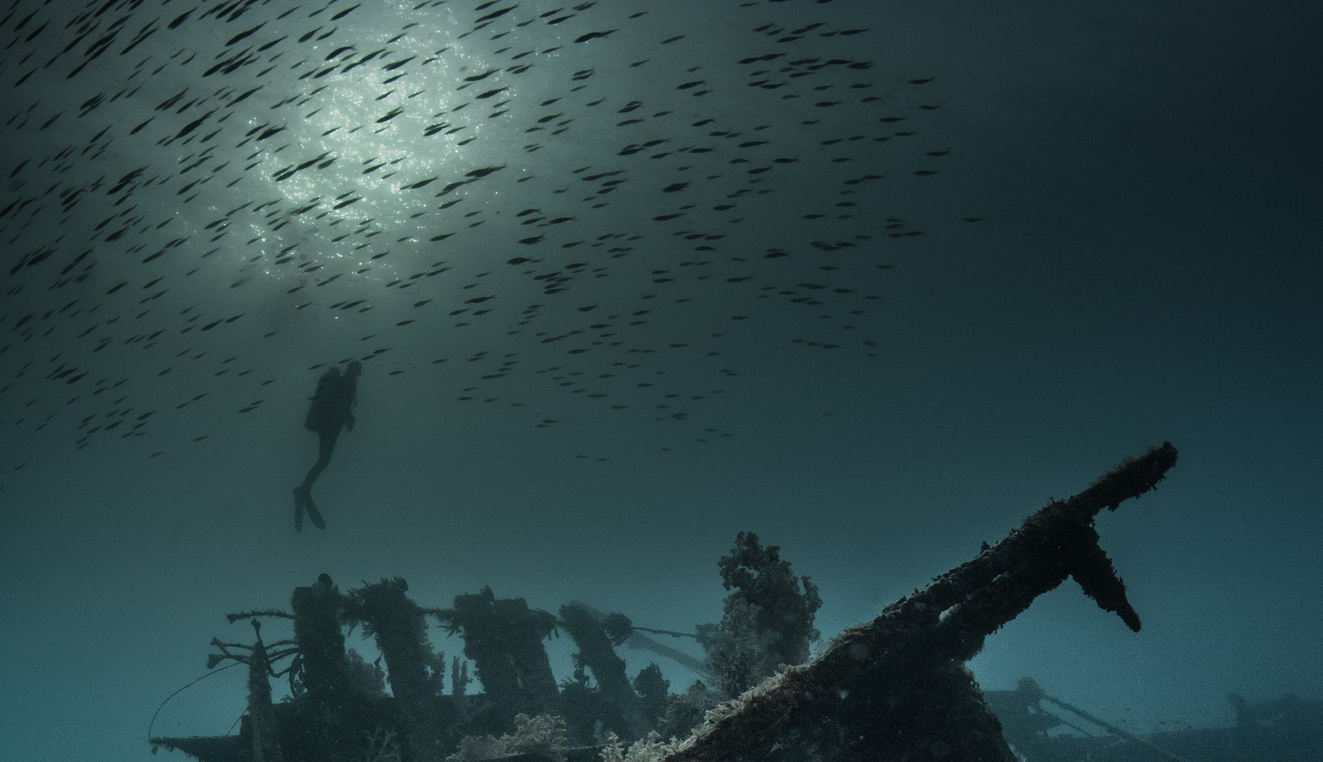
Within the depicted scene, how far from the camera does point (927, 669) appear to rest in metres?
5.89

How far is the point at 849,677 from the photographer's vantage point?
545 centimetres

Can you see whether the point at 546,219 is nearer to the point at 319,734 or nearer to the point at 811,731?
the point at 811,731

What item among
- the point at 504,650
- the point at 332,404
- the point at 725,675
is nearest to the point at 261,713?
the point at 504,650

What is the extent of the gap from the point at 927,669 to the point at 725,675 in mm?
4973

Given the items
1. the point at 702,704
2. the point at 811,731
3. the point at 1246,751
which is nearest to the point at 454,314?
the point at 702,704

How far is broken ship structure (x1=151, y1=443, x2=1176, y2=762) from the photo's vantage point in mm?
5496

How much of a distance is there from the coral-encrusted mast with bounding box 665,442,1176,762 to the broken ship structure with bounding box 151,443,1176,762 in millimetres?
15

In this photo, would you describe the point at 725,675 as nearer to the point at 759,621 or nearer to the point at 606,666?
the point at 759,621

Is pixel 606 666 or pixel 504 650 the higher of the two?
pixel 504 650

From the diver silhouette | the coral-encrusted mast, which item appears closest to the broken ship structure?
the coral-encrusted mast

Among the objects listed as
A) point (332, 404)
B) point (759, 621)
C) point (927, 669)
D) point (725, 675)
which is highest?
point (927, 669)

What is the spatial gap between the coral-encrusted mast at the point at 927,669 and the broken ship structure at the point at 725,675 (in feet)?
0.05

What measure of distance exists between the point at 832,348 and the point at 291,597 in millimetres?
21818

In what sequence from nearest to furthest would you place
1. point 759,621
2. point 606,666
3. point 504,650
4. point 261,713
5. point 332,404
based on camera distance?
1. point 759,621
2. point 261,713
3. point 332,404
4. point 504,650
5. point 606,666
